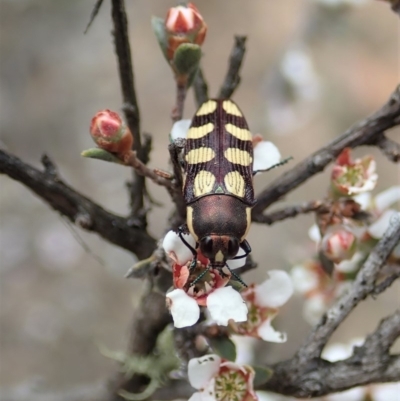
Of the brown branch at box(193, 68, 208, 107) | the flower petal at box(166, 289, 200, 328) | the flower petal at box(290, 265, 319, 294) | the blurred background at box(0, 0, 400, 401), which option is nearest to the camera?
the flower petal at box(166, 289, 200, 328)

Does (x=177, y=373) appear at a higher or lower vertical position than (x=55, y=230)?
lower

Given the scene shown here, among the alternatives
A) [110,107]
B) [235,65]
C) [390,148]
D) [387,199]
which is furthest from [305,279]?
[110,107]

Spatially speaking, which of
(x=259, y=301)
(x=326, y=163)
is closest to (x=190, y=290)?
(x=259, y=301)

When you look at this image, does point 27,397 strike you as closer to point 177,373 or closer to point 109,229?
point 177,373

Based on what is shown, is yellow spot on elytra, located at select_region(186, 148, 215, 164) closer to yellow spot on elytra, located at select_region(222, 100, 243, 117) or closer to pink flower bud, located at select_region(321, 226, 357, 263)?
yellow spot on elytra, located at select_region(222, 100, 243, 117)

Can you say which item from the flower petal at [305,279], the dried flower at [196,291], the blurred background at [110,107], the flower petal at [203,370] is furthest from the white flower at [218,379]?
the blurred background at [110,107]

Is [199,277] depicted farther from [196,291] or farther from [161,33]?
[161,33]

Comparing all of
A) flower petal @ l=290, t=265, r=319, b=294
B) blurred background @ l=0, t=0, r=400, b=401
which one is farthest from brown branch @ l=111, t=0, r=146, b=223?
blurred background @ l=0, t=0, r=400, b=401
